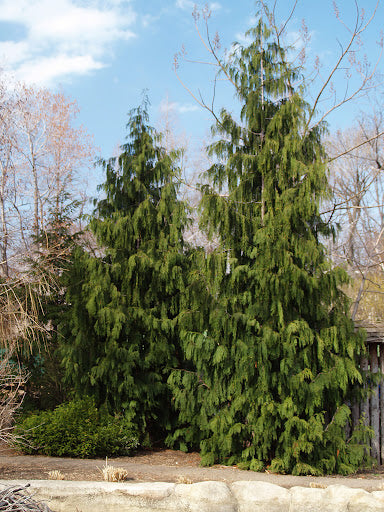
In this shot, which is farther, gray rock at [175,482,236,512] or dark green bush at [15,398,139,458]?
dark green bush at [15,398,139,458]

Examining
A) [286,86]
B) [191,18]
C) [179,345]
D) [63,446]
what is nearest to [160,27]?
[191,18]

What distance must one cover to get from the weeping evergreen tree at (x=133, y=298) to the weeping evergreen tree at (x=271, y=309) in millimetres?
970

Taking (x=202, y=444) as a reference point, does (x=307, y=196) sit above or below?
above

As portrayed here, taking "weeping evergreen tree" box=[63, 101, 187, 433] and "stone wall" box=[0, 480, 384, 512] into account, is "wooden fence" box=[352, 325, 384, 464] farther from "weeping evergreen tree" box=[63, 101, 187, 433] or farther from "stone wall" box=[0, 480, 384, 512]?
"weeping evergreen tree" box=[63, 101, 187, 433]

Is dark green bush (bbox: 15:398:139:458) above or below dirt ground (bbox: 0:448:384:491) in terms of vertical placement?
above

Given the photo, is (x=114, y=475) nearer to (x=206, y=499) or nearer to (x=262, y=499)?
(x=206, y=499)

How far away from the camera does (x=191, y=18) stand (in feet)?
24.2

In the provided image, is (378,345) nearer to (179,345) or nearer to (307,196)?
(307,196)

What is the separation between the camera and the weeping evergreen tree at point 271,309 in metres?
6.71

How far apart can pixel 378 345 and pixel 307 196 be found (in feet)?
8.30

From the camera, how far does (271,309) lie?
682cm

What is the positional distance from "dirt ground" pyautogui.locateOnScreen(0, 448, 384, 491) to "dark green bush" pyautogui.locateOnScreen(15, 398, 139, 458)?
17 centimetres

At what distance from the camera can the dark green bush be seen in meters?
7.46

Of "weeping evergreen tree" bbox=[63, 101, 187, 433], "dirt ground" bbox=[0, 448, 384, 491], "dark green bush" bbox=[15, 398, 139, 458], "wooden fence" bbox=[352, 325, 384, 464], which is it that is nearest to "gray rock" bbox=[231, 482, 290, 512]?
"dirt ground" bbox=[0, 448, 384, 491]
